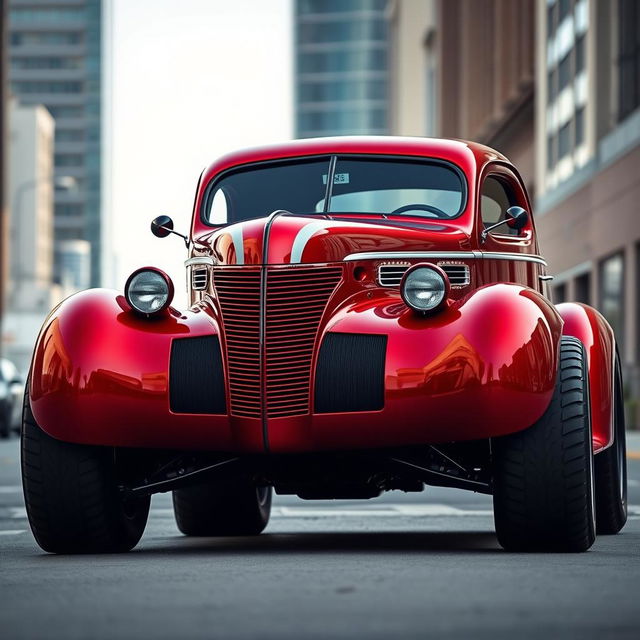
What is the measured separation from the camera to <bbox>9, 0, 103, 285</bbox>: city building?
18512 cm

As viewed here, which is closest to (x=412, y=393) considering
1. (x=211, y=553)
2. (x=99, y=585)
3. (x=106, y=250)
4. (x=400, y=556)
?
(x=400, y=556)

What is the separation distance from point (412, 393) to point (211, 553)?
4.66ft

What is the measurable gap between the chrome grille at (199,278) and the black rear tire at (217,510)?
163 centimetres

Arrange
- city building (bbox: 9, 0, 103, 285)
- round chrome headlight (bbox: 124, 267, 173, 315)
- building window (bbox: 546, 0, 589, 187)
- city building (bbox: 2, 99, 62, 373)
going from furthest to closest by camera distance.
Answer: city building (bbox: 9, 0, 103, 285) < city building (bbox: 2, 99, 62, 373) < building window (bbox: 546, 0, 589, 187) < round chrome headlight (bbox: 124, 267, 173, 315)

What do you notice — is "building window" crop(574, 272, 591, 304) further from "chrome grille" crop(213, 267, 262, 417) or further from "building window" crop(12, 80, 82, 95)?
"building window" crop(12, 80, 82, 95)

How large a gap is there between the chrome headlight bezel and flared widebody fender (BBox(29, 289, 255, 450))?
0.94m

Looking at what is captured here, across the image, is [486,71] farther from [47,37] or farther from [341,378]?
[47,37]

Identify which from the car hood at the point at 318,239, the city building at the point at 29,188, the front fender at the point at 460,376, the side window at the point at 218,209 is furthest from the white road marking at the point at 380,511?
the city building at the point at 29,188

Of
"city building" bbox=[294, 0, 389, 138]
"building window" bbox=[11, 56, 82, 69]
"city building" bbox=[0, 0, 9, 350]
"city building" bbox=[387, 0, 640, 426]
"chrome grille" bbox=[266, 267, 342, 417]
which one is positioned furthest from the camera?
"city building" bbox=[294, 0, 389, 138]

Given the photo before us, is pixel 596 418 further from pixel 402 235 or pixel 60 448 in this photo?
pixel 60 448

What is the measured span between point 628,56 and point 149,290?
30.9m

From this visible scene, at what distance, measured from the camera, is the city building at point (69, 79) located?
18512 centimetres

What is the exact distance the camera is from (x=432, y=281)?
307 inches

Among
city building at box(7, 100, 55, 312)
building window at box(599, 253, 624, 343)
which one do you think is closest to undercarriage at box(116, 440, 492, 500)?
building window at box(599, 253, 624, 343)
